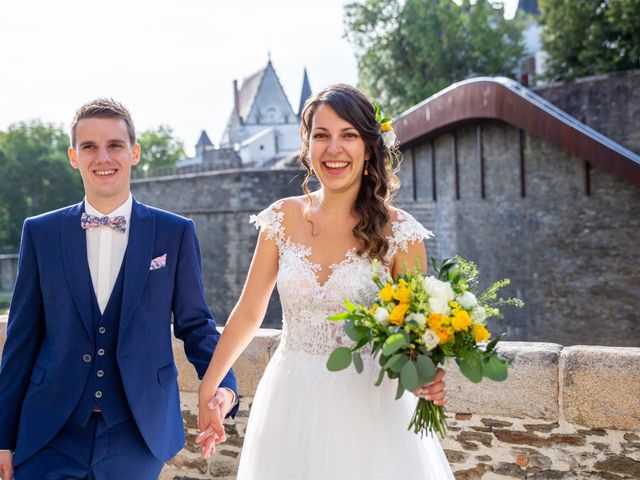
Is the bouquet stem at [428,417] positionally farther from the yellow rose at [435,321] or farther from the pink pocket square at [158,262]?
the pink pocket square at [158,262]

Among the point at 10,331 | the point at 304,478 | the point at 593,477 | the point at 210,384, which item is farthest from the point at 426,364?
the point at 593,477

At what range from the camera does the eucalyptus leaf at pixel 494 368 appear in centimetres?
189

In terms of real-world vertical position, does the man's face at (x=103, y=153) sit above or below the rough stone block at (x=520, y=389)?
above

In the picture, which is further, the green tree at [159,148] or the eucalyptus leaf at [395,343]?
the green tree at [159,148]

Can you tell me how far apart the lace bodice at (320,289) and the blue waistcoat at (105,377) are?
507 mm

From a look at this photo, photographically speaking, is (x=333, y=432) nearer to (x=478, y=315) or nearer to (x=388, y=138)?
(x=478, y=315)

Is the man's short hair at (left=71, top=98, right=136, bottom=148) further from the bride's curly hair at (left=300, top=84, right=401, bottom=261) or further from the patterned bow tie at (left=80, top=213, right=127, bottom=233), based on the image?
the bride's curly hair at (left=300, top=84, right=401, bottom=261)

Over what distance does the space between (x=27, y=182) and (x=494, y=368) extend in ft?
142

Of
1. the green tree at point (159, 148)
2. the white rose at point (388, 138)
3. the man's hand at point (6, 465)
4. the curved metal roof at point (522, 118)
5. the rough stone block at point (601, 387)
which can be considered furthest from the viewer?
the green tree at point (159, 148)

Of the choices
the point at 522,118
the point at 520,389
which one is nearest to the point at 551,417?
the point at 520,389

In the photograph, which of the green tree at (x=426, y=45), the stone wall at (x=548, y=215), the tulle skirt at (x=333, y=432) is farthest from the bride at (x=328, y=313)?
the green tree at (x=426, y=45)

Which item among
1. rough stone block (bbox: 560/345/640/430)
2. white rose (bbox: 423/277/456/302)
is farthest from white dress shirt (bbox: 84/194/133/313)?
rough stone block (bbox: 560/345/640/430)

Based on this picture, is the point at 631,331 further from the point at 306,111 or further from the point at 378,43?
the point at 378,43

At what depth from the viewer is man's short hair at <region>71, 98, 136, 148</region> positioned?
221 cm
